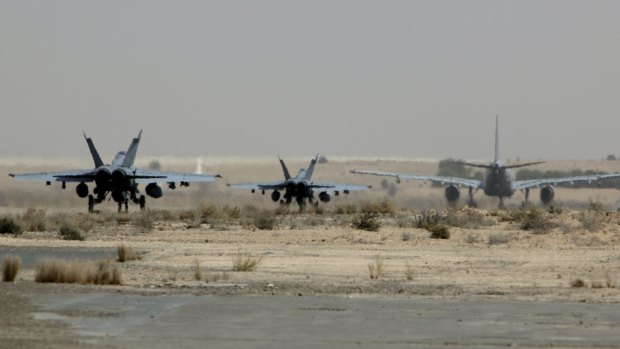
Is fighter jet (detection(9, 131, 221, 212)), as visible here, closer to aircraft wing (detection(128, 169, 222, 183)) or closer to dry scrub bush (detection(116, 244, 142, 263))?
aircraft wing (detection(128, 169, 222, 183))

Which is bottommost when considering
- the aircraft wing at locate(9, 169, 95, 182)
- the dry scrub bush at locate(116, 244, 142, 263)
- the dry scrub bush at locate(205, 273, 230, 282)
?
the dry scrub bush at locate(205, 273, 230, 282)

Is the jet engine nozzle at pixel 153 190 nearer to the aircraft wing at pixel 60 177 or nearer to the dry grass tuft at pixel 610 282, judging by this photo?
the aircraft wing at pixel 60 177

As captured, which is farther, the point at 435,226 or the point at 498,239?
the point at 435,226

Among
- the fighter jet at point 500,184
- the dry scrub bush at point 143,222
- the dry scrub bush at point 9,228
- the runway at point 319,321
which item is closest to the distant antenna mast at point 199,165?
the fighter jet at point 500,184

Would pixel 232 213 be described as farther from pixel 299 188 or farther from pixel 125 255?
pixel 125 255

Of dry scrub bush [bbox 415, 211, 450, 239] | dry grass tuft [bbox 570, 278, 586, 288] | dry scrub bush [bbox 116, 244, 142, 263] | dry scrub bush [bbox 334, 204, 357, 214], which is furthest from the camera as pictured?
dry scrub bush [bbox 334, 204, 357, 214]

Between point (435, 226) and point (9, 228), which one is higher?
point (435, 226)

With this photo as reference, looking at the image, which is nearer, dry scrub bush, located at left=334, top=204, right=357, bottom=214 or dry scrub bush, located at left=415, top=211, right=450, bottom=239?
dry scrub bush, located at left=415, top=211, right=450, bottom=239

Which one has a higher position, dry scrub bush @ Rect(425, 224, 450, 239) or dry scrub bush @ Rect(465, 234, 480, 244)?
dry scrub bush @ Rect(425, 224, 450, 239)

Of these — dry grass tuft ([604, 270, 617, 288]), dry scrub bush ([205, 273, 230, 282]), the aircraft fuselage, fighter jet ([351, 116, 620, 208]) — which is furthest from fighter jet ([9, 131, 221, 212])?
dry grass tuft ([604, 270, 617, 288])

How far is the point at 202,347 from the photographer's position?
54.5 feet

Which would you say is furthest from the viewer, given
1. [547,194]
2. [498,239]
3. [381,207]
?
[547,194]

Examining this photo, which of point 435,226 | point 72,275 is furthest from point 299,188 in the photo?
point 72,275

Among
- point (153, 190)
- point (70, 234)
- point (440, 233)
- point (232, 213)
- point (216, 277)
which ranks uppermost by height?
point (153, 190)
